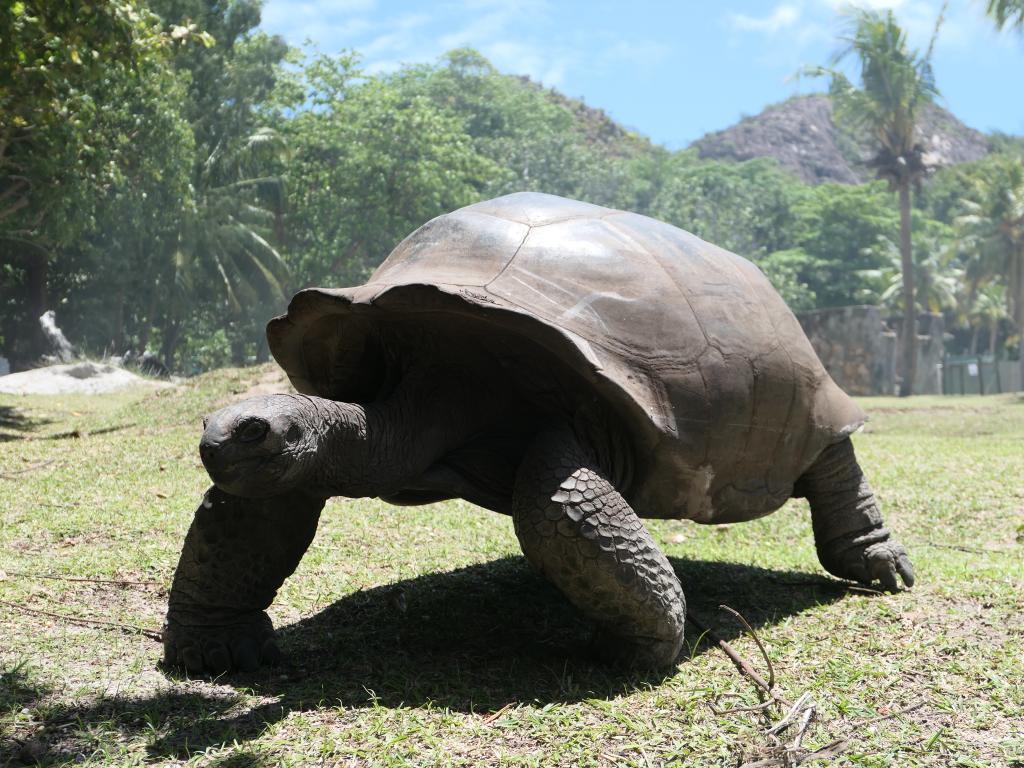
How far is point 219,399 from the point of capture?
1044 centimetres

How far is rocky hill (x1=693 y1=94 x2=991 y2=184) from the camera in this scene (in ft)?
309

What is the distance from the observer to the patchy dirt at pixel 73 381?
49.3 feet

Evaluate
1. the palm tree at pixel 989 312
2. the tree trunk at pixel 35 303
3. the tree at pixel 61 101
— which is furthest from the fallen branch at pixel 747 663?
the palm tree at pixel 989 312

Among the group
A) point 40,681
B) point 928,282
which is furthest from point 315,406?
point 928,282

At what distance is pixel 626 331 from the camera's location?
316 centimetres

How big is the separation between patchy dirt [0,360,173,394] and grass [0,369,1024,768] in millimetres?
9948

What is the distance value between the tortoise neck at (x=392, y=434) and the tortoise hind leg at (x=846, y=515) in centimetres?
172

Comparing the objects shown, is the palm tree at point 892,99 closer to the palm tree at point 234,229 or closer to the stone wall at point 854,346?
the stone wall at point 854,346

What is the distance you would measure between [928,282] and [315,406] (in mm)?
45808

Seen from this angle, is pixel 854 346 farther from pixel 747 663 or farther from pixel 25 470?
pixel 747 663

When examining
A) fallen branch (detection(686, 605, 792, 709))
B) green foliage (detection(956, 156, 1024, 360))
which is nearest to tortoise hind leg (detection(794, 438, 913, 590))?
fallen branch (detection(686, 605, 792, 709))

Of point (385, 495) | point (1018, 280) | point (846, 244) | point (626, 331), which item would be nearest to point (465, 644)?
point (385, 495)

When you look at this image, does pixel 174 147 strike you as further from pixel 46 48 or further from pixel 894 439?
pixel 894 439

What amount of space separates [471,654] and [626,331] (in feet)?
3.89
